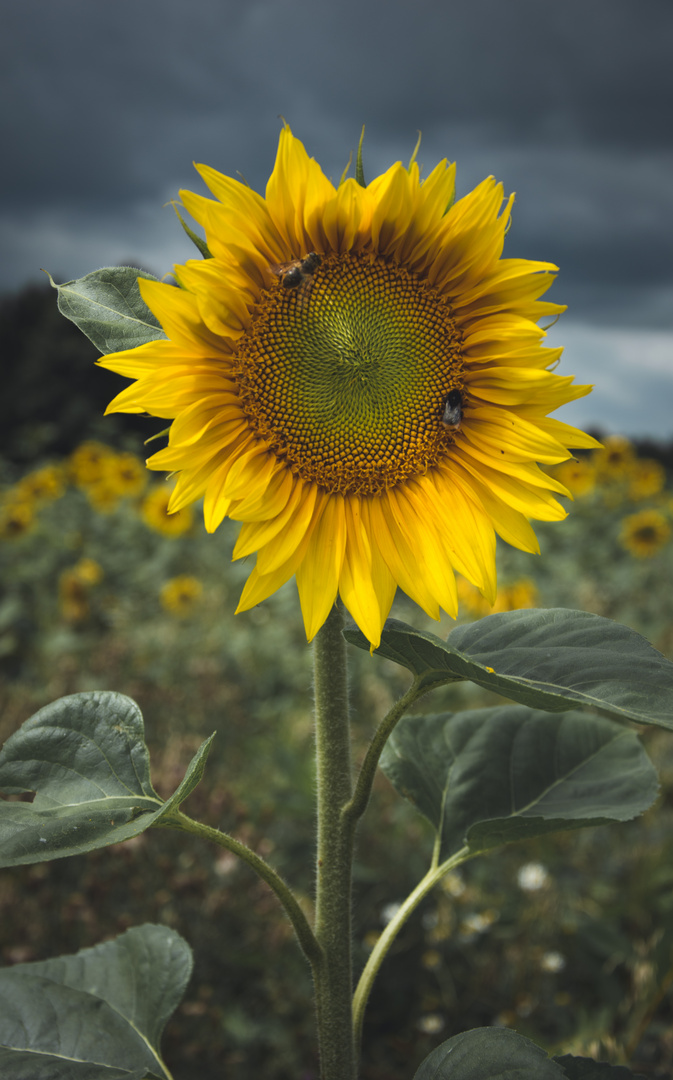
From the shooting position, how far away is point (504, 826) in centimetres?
110

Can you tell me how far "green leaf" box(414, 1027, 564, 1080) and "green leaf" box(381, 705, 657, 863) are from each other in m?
0.29

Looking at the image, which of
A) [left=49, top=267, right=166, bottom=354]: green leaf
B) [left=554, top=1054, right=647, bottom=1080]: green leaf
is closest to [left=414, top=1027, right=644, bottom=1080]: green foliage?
[left=554, top=1054, right=647, bottom=1080]: green leaf

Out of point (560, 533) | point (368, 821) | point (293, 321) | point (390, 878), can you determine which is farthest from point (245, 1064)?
point (560, 533)

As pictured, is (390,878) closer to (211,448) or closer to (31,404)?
(211,448)

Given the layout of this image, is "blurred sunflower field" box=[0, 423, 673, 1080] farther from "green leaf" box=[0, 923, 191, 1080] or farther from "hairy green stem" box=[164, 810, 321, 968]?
"green leaf" box=[0, 923, 191, 1080]

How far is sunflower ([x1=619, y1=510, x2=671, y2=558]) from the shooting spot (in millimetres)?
6508

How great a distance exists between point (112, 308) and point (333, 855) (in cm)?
80

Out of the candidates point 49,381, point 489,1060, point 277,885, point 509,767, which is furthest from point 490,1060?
point 49,381

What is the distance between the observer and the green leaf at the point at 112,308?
1058 mm

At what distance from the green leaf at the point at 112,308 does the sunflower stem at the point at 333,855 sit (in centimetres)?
45

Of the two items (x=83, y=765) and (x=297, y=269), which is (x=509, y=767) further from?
(x=297, y=269)

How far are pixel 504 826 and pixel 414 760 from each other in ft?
0.88

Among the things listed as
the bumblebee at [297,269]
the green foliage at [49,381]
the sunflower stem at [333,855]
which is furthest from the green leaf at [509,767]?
the green foliage at [49,381]

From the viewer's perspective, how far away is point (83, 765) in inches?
43.7
